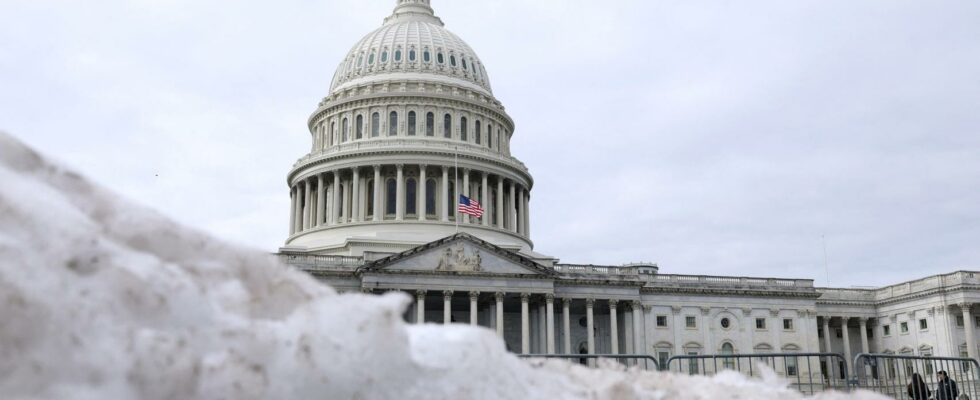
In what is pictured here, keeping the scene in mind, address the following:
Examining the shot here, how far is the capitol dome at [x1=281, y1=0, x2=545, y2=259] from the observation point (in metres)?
72.9

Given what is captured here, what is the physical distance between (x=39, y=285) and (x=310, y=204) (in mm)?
77462

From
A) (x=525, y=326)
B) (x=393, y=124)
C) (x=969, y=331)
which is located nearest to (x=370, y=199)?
(x=393, y=124)

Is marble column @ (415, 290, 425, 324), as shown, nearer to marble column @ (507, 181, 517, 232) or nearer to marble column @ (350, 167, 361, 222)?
marble column @ (350, 167, 361, 222)

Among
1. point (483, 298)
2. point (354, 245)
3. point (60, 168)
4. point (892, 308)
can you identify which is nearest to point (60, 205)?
point (60, 168)

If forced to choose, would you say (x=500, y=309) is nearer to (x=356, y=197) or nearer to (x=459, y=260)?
(x=459, y=260)

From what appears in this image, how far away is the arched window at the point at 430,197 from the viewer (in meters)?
74.2

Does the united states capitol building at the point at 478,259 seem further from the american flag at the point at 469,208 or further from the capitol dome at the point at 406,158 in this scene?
the american flag at the point at 469,208

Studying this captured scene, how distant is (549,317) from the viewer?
198 feet

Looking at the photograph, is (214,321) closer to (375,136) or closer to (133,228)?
(133,228)

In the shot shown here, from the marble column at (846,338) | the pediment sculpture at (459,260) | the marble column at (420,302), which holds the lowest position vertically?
the marble column at (846,338)

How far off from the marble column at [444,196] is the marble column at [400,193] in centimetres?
299

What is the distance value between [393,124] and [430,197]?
730 centimetres

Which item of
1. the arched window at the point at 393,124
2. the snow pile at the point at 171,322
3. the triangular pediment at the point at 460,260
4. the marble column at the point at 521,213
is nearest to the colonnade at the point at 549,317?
the triangular pediment at the point at 460,260

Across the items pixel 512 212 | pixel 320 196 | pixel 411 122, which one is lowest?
pixel 512 212
